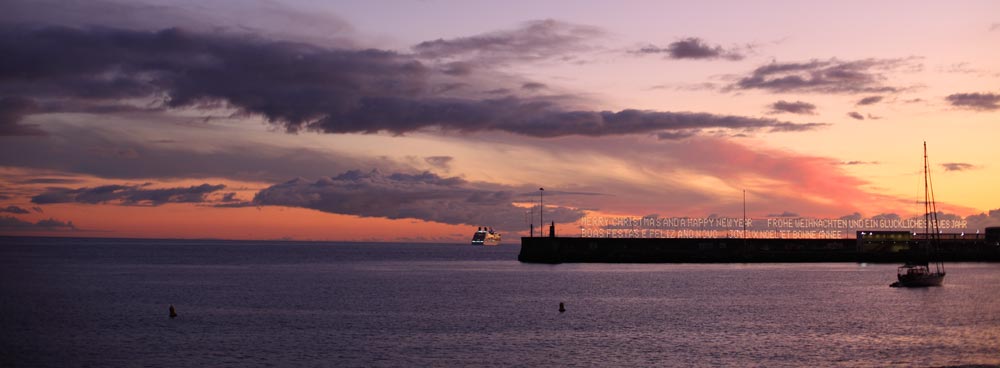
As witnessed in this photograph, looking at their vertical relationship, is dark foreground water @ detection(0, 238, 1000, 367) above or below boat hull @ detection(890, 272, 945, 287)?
below

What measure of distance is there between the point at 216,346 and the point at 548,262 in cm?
13584

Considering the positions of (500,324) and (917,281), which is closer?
(500,324)

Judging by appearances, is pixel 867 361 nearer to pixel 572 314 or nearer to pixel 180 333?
pixel 572 314

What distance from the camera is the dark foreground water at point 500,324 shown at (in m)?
61.8

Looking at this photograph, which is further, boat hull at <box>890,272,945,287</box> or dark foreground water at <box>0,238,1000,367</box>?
boat hull at <box>890,272,945,287</box>

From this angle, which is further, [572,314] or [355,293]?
[355,293]

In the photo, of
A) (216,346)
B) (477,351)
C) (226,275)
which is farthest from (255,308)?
(226,275)

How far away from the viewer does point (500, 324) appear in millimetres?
80562

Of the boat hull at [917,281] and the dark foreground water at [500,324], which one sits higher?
the boat hull at [917,281]

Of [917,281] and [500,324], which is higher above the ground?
[917,281]

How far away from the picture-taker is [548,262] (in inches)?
7830

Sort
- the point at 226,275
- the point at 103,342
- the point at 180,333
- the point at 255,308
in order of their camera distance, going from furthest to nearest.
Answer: the point at 226,275 → the point at 255,308 → the point at 180,333 → the point at 103,342

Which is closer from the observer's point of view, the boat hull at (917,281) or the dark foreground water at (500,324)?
the dark foreground water at (500,324)

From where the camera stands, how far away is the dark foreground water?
6178 cm
